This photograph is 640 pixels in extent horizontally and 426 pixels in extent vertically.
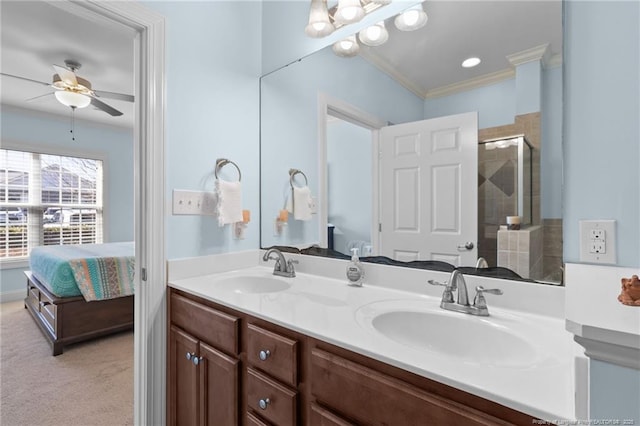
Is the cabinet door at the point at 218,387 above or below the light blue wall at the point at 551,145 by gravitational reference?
below

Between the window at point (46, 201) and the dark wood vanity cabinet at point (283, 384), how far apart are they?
4.32 metres

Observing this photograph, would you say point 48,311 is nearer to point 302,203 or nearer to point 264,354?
point 302,203

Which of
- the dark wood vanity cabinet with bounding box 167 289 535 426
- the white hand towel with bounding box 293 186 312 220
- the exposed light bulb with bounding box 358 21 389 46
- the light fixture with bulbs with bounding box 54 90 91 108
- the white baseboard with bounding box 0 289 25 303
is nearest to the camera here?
the dark wood vanity cabinet with bounding box 167 289 535 426

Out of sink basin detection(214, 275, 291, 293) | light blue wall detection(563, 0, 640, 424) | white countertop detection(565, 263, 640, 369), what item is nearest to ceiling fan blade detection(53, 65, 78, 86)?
sink basin detection(214, 275, 291, 293)

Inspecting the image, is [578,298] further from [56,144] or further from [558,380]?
[56,144]

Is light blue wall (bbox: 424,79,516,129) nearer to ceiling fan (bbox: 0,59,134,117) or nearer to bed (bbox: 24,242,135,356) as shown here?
ceiling fan (bbox: 0,59,134,117)

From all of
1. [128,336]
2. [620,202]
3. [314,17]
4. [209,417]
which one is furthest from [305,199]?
[128,336]

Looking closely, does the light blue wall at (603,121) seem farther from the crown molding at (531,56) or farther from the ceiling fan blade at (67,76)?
the ceiling fan blade at (67,76)

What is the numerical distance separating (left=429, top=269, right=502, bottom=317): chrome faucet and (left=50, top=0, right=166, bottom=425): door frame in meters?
1.25

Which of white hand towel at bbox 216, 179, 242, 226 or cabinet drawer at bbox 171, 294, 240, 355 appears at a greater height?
white hand towel at bbox 216, 179, 242, 226

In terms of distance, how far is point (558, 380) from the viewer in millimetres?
598

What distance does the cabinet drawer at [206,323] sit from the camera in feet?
3.70

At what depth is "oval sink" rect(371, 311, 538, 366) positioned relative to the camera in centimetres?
84

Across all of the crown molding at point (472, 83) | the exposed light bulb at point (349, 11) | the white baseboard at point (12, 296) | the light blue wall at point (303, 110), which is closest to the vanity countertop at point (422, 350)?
the light blue wall at point (303, 110)
